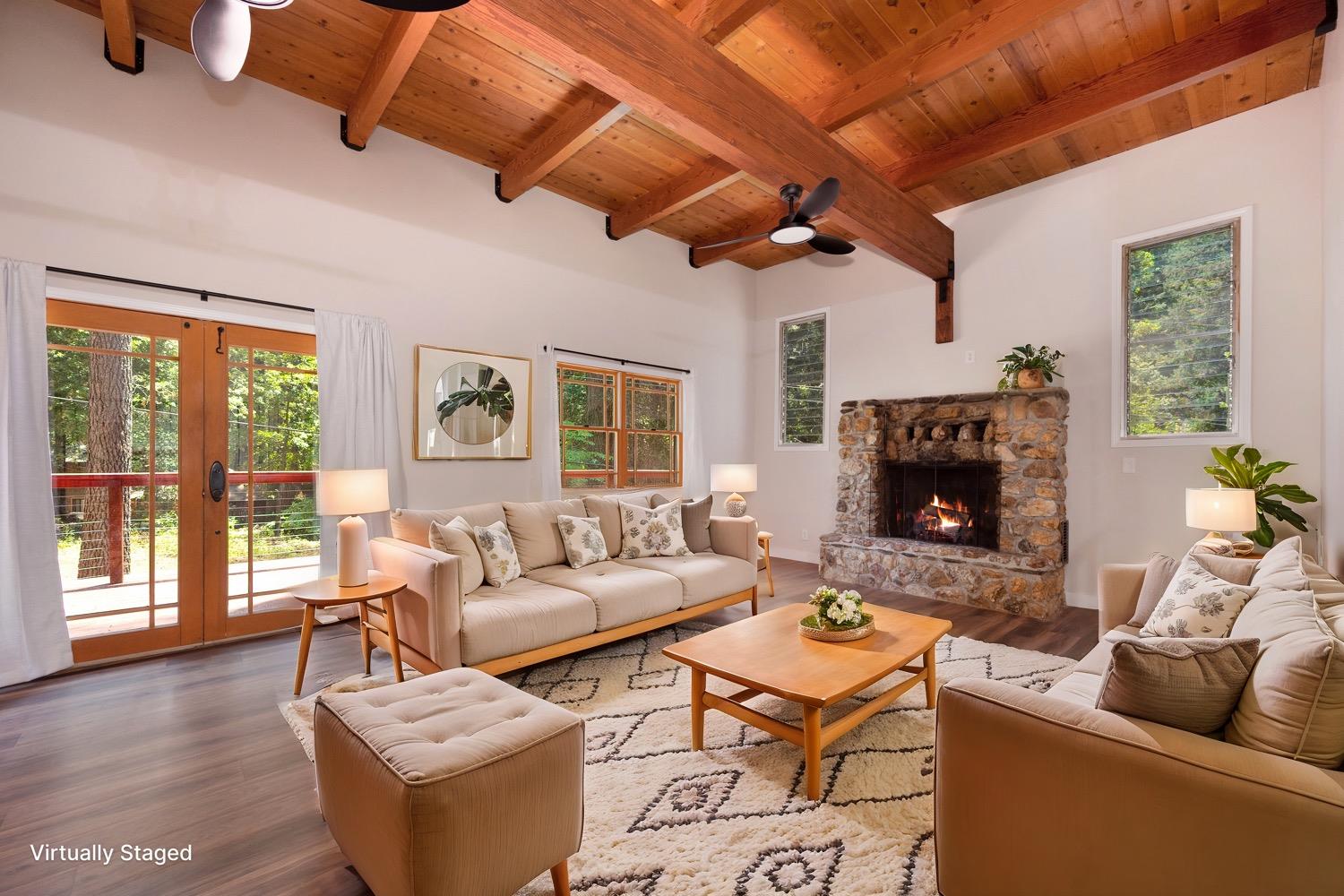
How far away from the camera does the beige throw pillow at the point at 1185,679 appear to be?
51.3 inches

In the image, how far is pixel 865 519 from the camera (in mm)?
5562

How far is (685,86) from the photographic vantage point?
2.91 metres

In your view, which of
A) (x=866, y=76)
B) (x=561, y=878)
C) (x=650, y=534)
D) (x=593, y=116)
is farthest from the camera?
(x=650, y=534)

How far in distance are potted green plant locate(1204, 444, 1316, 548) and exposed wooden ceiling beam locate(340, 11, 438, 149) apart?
515cm

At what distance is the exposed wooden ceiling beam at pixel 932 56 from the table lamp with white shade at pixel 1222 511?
265 cm

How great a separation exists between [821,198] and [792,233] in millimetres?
337

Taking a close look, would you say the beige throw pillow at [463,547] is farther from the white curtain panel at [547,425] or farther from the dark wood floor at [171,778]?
the white curtain panel at [547,425]

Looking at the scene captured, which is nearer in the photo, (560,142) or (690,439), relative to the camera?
(560,142)

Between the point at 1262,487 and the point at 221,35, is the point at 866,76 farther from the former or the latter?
the point at 1262,487

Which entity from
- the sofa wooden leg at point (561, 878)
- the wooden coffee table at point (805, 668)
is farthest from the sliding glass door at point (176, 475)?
the sofa wooden leg at point (561, 878)

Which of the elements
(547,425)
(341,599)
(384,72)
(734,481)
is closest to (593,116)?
(384,72)

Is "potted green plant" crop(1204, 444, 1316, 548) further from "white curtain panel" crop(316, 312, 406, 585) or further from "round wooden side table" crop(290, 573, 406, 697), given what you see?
"white curtain panel" crop(316, 312, 406, 585)

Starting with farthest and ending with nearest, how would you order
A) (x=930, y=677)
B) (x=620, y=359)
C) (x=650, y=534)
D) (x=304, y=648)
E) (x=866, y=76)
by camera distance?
(x=620, y=359) < (x=650, y=534) < (x=866, y=76) < (x=304, y=648) < (x=930, y=677)

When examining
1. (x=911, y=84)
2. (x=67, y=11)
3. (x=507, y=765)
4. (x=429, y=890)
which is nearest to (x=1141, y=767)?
(x=507, y=765)
